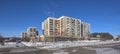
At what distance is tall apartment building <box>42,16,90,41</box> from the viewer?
126113mm

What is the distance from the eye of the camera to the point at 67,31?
5610 inches

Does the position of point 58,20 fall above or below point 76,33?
above

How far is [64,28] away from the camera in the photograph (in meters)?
134

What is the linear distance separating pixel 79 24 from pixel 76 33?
753 cm

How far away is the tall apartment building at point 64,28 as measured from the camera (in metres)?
126

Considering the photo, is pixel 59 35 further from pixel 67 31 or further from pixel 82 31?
pixel 82 31

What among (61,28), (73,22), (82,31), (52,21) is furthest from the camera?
(82,31)

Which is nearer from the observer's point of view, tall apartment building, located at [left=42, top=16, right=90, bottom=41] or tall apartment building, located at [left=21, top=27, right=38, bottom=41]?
tall apartment building, located at [left=21, top=27, right=38, bottom=41]

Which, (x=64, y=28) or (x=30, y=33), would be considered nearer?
(x=64, y=28)

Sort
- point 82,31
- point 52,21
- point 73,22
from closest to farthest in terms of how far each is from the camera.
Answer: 1. point 52,21
2. point 73,22
3. point 82,31

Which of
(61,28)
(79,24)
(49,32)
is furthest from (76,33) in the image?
(49,32)

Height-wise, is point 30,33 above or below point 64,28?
below

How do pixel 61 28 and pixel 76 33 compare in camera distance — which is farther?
pixel 76 33

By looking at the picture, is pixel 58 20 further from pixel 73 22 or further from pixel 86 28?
pixel 86 28
